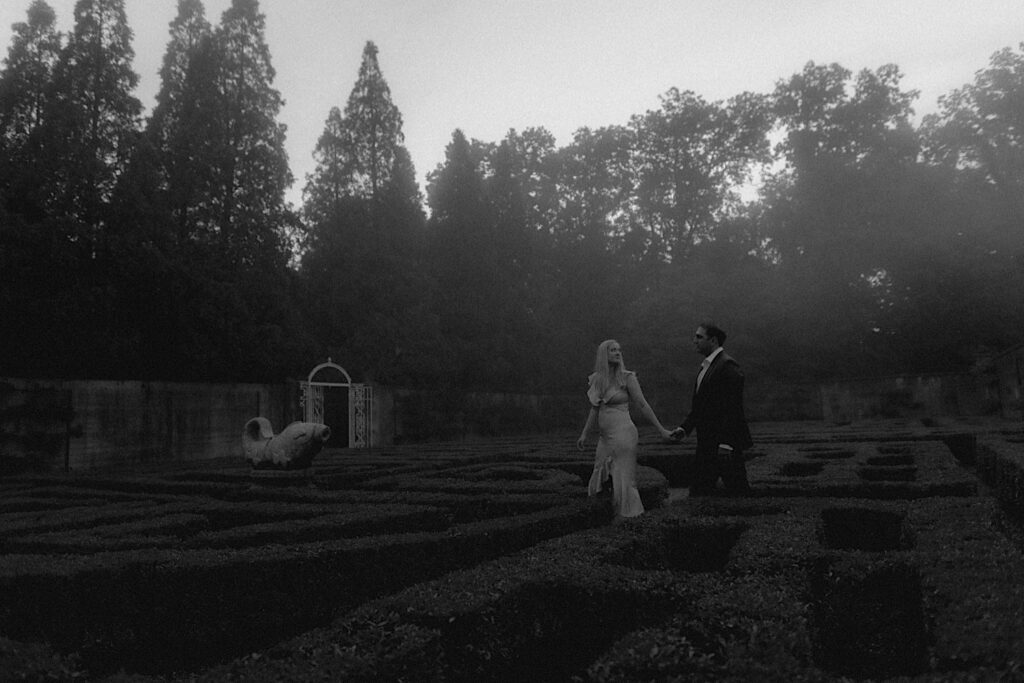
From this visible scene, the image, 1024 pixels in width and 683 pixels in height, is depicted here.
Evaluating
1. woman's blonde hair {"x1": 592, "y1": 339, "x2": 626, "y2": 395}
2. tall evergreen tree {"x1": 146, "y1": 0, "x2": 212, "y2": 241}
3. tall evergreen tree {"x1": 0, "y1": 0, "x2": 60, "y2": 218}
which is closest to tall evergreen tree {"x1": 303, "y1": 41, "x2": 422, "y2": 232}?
tall evergreen tree {"x1": 146, "y1": 0, "x2": 212, "y2": 241}

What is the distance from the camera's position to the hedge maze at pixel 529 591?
270 cm

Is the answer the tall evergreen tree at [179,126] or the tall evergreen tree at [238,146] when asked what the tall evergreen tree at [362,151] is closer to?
the tall evergreen tree at [238,146]

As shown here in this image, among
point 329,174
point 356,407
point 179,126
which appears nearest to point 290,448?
point 356,407

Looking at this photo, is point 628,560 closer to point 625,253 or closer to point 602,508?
point 602,508

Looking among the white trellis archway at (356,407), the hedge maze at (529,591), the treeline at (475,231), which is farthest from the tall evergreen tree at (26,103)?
the hedge maze at (529,591)

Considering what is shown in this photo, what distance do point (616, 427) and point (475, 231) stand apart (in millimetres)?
24093

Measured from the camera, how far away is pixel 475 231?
2991cm

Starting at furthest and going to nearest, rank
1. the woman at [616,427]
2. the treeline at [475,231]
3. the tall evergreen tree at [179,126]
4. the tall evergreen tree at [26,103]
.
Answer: the tall evergreen tree at [179,126] < the treeline at [475,231] < the tall evergreen tree at [26,103] < the woman at [616,427]

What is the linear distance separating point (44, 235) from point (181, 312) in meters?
3.36

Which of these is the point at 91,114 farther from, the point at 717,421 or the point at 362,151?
the point at 717,421

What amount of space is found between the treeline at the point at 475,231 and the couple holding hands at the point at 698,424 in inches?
505

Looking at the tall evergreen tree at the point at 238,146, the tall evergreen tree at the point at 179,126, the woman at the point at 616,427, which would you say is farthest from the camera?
the tall evergreen tree at the point at 238,146

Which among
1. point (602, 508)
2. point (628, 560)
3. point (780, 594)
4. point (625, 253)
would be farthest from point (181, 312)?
point (625, 253)

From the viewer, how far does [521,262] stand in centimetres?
3167
